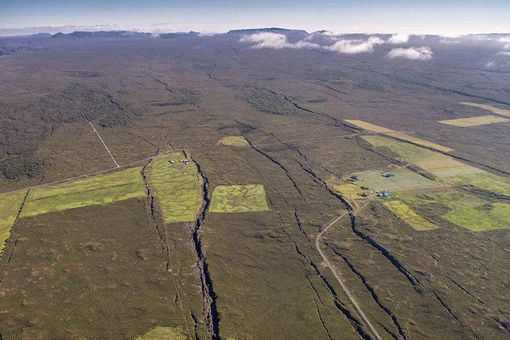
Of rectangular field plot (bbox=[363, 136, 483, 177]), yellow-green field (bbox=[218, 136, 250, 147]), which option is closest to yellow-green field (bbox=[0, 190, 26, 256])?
yellow-green field (bbox=[218, 136, 250, 147])

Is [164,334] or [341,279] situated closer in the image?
[164,334]

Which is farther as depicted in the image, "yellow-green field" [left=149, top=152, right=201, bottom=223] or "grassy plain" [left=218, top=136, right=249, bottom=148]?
"grassy plain" [left=218, top=136, right=249, bottom=148]

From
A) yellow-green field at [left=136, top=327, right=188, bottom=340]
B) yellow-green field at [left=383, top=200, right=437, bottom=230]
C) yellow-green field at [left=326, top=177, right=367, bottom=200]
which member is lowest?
yellow-green field at [left=136, top=327, right=188, bottom=340]

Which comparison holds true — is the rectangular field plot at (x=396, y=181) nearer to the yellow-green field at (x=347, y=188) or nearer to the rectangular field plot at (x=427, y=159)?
the yellow-green field at (x=347, y=188)

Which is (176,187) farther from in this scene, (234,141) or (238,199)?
(234,141)

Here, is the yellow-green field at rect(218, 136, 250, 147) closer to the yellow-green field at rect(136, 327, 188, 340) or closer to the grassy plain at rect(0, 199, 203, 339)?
the grassy plain at rect(0, 199, 203, 339)

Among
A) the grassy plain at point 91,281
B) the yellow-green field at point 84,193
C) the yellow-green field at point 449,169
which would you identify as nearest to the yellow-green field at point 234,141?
the yellow-green field at point 84,193

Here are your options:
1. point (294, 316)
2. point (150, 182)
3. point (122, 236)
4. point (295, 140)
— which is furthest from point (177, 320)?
point (295, 140)

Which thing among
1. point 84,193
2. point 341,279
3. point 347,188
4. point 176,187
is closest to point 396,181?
point 347,188
